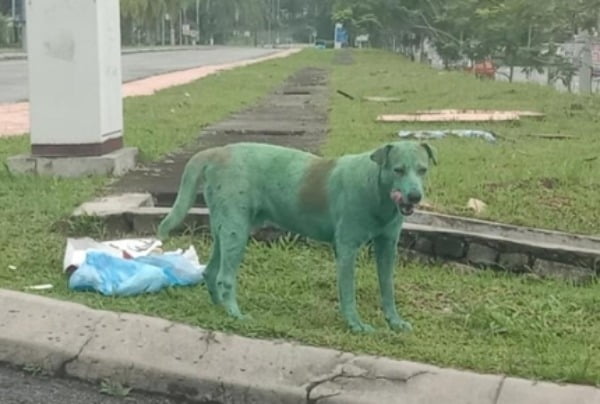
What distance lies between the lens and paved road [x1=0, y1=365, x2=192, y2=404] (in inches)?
146

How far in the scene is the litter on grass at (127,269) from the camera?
4.71 metres

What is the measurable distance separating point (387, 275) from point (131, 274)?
1.28 meters

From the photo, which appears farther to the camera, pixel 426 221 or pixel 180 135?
pixel 180 135

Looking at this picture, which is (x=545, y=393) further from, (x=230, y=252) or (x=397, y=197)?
(x=230, y=252)

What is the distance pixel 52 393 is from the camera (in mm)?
3771

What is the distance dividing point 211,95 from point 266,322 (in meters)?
14.8

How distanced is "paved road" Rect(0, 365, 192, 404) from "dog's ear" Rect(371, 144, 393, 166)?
1.17 m

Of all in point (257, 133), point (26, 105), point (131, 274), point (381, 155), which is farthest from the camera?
point (26, 105)

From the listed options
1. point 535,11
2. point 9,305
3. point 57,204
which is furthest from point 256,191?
point 535,11

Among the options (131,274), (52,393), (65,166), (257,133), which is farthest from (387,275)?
(257,133)

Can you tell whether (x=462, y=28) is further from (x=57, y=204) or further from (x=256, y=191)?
(x=256, y=191)

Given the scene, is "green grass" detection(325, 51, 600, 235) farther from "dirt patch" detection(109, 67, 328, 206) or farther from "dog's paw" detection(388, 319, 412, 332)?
"dog's paw" detection(388, 319, 412, 332)

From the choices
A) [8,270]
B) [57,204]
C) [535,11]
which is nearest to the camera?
[8,270]

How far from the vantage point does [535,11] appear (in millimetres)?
17375
